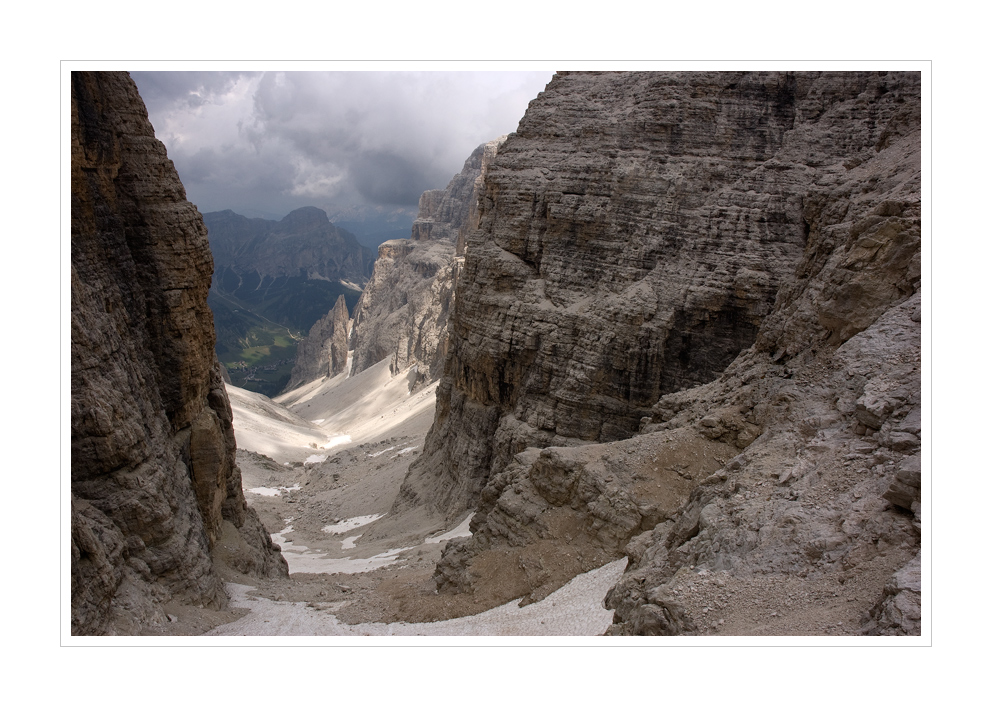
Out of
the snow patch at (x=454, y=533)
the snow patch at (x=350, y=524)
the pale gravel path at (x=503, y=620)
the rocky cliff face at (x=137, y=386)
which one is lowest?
the snow patch at (x=350, y=524)

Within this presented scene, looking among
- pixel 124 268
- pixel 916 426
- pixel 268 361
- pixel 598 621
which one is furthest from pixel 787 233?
pixel 268 361

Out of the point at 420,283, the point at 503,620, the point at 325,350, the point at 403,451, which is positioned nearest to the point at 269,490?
the point at 403,451

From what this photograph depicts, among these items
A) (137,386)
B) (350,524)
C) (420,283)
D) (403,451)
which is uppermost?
(420,283)

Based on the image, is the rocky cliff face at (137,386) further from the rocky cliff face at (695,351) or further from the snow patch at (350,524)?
the snow patch at (350,524)

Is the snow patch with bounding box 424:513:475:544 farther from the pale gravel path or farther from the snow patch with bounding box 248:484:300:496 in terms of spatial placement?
the snow patch with bounding box 248:484:300:496

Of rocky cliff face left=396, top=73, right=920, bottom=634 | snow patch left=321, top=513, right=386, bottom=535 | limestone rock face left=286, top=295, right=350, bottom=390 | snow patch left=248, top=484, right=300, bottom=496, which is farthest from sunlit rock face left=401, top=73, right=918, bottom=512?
limestone rock face left=286, top=295, right=350, bottom=390

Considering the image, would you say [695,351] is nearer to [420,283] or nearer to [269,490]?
[269,490]

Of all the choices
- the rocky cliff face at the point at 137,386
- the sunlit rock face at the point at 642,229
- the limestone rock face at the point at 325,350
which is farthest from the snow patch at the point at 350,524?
the limestone rock face at the point at 325,350
